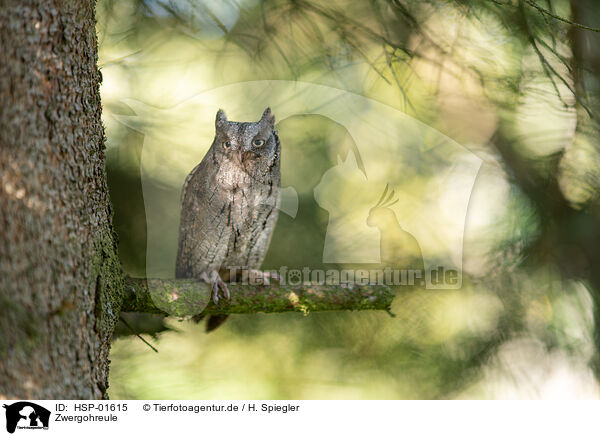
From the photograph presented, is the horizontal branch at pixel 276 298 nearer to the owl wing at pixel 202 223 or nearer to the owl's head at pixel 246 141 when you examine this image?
the owl wing at pixel 202 223

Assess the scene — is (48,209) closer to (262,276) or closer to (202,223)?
(202,223)

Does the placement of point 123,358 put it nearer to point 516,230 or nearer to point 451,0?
point 516,230

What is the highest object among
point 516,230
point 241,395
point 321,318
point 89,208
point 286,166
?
point 286,166

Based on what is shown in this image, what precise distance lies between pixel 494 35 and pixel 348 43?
18.3 inches

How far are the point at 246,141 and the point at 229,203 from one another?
0.66 ft

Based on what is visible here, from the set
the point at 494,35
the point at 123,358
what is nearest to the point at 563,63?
the point at 494,35

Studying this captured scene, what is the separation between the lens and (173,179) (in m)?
1.46

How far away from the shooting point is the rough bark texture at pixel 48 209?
24.7 inches

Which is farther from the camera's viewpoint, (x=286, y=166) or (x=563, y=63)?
(x=286, y=166)

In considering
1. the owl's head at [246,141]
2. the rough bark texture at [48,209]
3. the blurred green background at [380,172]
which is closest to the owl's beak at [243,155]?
the owl's head at [246,141]

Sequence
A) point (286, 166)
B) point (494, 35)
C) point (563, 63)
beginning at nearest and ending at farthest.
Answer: point (563, 63)
point (494, 35)
point (286, 166)

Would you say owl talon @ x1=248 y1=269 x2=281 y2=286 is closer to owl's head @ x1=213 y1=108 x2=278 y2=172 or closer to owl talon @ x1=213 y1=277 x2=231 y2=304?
owl talon @ x1=213 y1=277 x2=231 y2=304

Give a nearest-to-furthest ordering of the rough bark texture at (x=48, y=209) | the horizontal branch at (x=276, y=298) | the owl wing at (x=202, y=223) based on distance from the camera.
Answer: the rough bark texture at (x=48, y=209) → the horizontal branch at (x=276, y=298) → the owl wing at (x=202, y=223)

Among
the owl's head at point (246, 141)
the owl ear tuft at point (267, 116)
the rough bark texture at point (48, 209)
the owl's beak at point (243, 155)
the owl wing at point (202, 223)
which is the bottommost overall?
the rough bark texture at point (48, 209)
